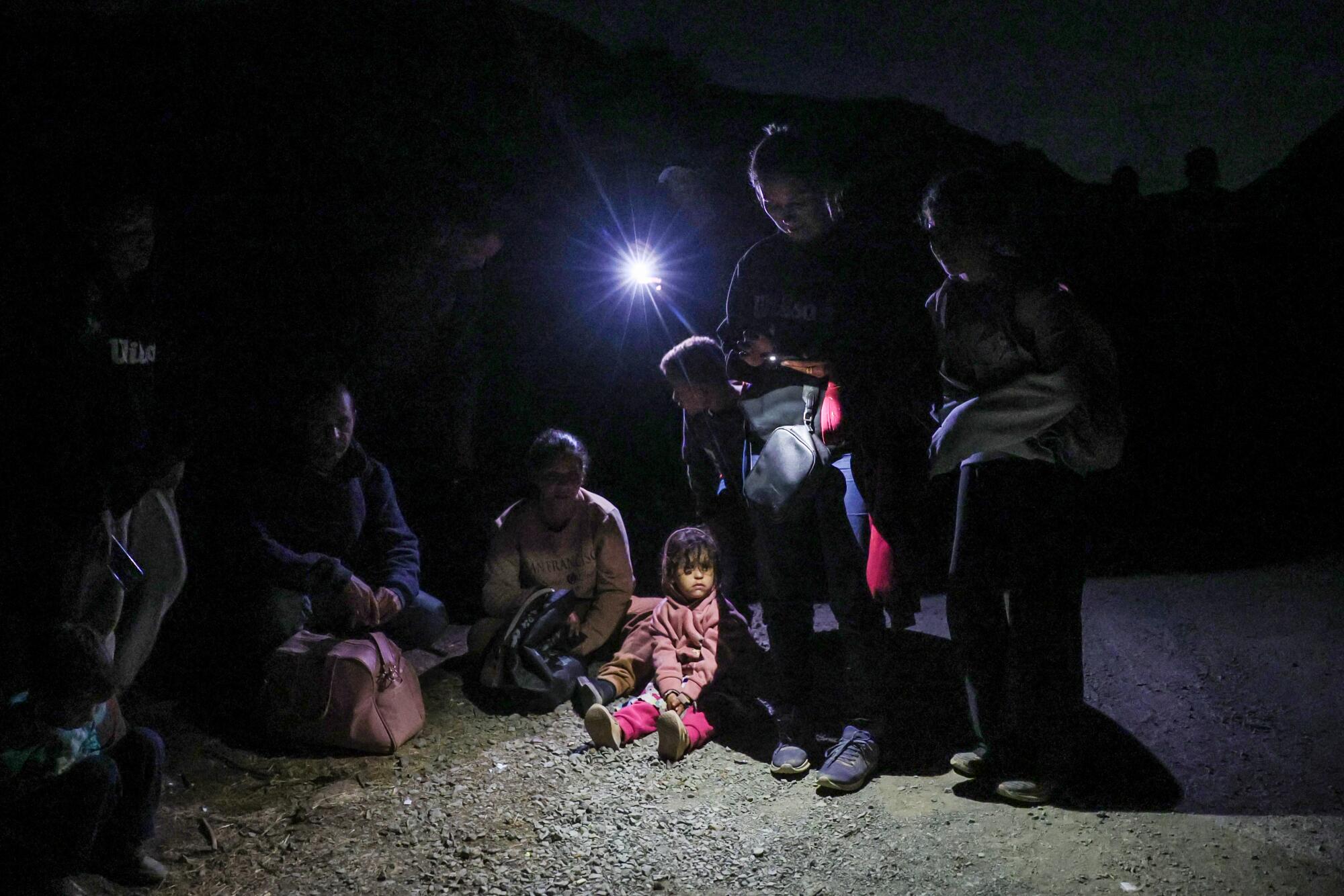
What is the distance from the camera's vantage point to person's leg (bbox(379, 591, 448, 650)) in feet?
14.2

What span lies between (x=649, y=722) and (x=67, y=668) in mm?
2191

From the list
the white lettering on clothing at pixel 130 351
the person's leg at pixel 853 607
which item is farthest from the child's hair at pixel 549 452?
the white lettering on clothing at pixel 130 351

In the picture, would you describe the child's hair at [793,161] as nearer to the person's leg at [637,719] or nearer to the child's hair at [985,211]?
the child's hair at [985,211]

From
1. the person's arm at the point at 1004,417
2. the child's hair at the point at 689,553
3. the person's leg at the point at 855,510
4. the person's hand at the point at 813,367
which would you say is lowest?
the child's hair at the point at 689,553

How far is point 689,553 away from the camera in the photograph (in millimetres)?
3809

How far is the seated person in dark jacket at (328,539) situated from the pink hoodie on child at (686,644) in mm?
1340


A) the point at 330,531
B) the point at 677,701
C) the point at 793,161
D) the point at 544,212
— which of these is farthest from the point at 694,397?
the point at 544,212

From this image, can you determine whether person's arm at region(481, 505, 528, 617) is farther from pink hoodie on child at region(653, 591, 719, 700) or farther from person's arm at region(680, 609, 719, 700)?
person's arm at region(680, 609, 719, 700)

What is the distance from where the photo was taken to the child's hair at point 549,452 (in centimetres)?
414

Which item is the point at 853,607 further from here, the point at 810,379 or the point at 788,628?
the point at 810,379

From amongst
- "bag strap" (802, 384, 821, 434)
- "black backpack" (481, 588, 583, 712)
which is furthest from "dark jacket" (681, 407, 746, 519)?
"black backpack" (481, 588, 583, 712)

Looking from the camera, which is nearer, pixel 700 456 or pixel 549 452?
pixel 700 456

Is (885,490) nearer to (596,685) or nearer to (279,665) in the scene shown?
(596,685)

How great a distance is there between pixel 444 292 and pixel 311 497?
2.55m
